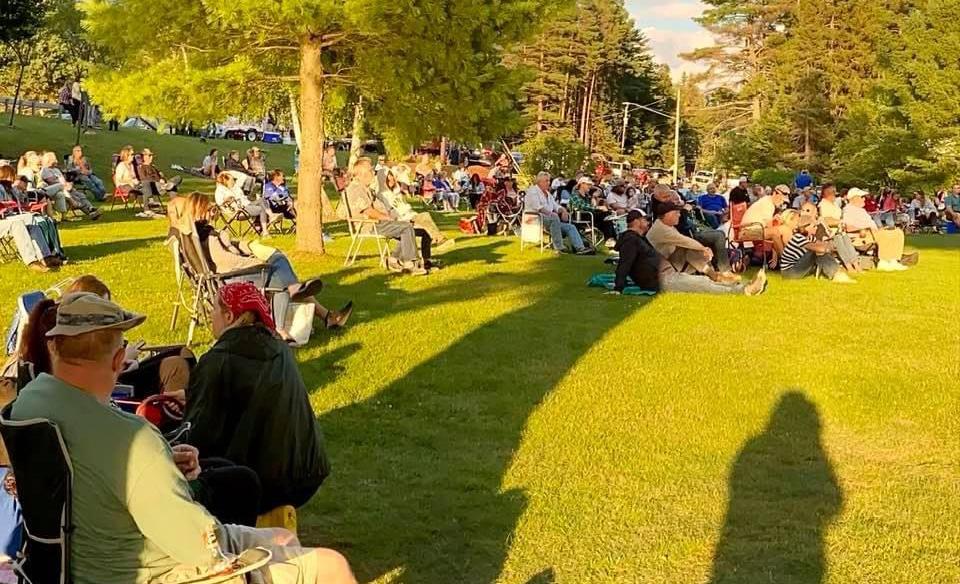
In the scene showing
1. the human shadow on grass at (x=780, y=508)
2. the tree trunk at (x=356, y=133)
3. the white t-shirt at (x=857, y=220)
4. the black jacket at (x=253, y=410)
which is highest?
the tree trunk at (x=356, y=133)

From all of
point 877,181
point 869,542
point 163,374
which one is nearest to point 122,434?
point 163,374

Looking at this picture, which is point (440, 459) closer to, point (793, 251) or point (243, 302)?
point (243, 302)

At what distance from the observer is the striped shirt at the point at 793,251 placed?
48.8 feet

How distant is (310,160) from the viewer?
48.8 feet

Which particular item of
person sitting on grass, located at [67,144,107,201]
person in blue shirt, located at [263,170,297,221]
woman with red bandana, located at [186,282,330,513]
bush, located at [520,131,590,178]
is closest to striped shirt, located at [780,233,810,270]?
person in blue shirt, located at [263,170,297,221]

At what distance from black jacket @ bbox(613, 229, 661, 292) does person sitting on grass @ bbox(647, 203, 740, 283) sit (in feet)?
0.93

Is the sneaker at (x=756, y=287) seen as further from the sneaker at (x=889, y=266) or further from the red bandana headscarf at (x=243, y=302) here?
the red bandana headscarf at (x=243, y=302)

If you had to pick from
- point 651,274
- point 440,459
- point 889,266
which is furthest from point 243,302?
point 889,266

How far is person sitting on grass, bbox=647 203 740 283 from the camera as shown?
13.1 meters

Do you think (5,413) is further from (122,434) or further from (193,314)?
(193,314)

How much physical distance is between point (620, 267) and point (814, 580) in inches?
331

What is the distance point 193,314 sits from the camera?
845 cm

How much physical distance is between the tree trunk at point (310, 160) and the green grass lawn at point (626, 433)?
240 cm

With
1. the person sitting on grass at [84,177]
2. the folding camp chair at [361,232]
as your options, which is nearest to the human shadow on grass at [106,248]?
the folding camp chair at [361,232]
